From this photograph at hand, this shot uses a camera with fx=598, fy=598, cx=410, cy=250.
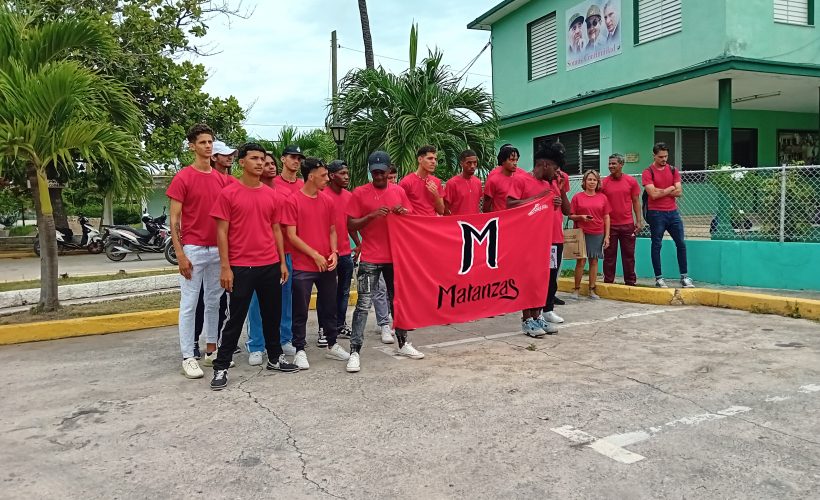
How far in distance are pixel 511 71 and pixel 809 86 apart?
737 cm

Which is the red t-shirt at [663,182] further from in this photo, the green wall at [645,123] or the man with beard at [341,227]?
the green wall at [645,123]

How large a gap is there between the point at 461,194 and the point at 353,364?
8.03 feet

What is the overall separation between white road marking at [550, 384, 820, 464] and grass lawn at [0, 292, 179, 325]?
5588 millimetres

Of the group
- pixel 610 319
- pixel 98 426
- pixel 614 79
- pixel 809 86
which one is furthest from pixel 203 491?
pixel 809 86

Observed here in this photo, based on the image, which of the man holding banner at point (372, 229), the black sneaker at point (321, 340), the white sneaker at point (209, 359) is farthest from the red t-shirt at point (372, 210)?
the white sneaker at point (209, 359)

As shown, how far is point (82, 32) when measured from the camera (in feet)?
23.6

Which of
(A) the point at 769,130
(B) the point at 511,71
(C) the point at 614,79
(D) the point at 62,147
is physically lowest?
(D) the point at 62,147

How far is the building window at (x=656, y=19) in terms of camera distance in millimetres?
12266

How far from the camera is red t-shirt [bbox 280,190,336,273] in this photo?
4969mm

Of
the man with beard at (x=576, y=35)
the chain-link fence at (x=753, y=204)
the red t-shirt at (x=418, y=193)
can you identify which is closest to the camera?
the red t-shirt at (x=418, y=193)

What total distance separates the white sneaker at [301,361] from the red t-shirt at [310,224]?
2.38 feet

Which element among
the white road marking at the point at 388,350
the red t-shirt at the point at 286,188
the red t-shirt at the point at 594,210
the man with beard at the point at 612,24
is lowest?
the white road marking at the point at 388,350

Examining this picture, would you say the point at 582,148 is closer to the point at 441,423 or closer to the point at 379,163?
the point at 379,163

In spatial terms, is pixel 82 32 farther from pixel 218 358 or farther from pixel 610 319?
pixel 610 319
